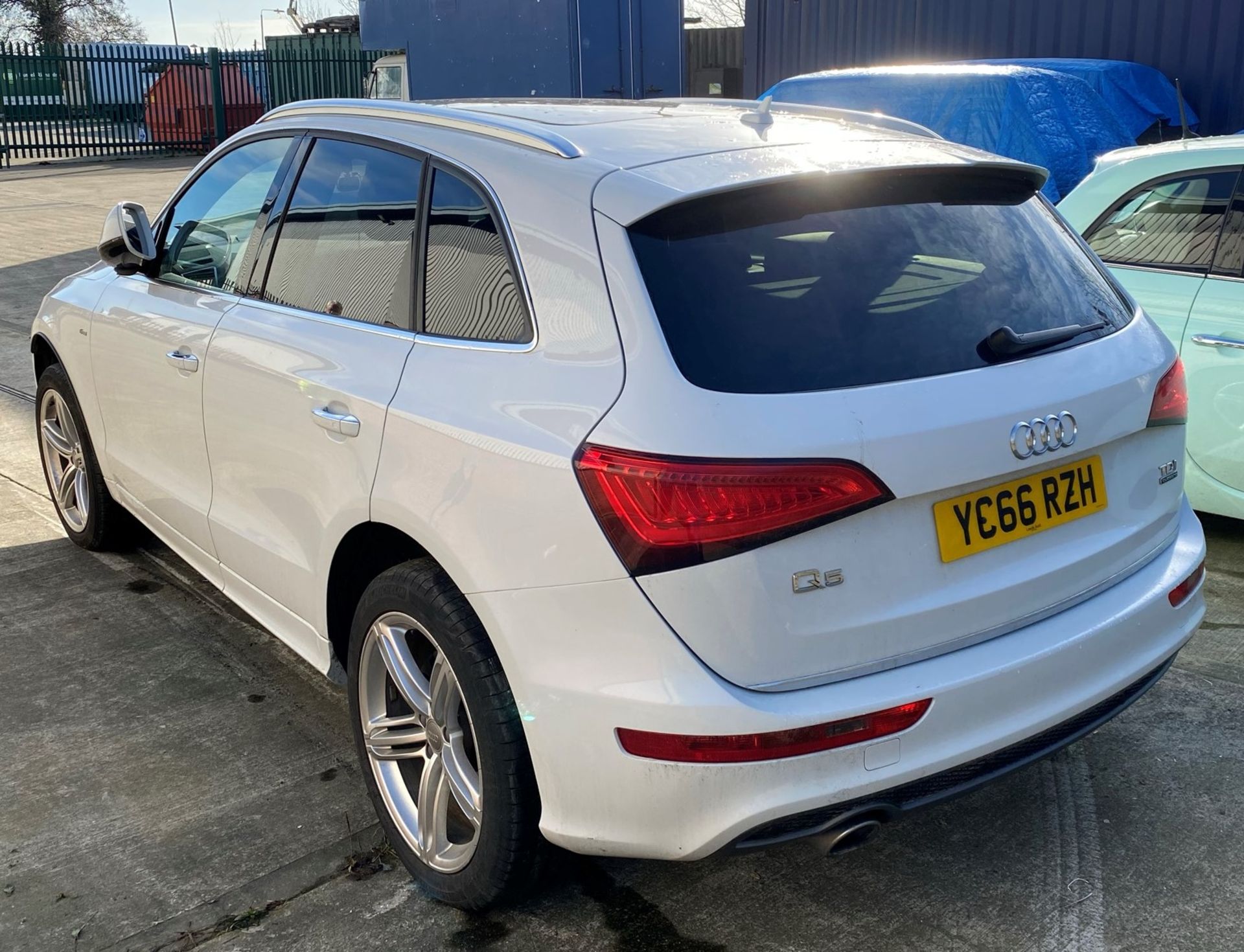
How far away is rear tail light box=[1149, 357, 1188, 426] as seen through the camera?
2727 millimetres

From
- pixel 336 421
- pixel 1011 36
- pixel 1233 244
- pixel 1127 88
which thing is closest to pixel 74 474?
pixel 336 421

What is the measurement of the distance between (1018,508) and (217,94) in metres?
29.4

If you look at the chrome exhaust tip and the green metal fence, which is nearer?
the chrome exhaust tip

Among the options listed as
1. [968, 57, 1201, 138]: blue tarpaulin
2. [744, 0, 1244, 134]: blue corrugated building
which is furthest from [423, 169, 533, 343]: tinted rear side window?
[744, 0, 1244, 134]: blue corrugated building

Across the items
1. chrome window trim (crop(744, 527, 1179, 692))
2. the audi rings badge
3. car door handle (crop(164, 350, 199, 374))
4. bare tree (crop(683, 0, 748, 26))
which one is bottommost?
chrome window trim (crop(744, 527, 1179, 692))

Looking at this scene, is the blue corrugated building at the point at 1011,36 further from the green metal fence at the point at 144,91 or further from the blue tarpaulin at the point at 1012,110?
the green metal fence at the point at 144,91

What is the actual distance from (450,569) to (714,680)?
2.04 feet

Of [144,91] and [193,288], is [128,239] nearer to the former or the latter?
[193,288]

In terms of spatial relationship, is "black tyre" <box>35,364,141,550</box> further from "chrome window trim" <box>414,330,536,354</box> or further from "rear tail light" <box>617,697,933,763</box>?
"rear tail light" <box>617,697,933,763</box>

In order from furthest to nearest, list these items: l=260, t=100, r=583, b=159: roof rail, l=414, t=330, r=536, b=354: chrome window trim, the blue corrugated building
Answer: the blue corrugated building
l=260, t=100, r=583, b=159: roof rail
l=414, t=330, r=536, b=354: chrome window trim

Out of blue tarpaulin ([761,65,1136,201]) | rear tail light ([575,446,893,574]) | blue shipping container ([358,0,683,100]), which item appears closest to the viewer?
rear tail light ([575,446,893,574])

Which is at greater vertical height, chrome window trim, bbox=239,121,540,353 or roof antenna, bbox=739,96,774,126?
roof antenna, bbox=739,96,774,126

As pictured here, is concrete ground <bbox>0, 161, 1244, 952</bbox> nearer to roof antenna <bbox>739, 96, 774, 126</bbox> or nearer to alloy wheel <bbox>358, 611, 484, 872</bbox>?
alloy wheel <bbox>358, 611, 484, 872</bbox>

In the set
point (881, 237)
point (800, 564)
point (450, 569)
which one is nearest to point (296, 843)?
point (450, 569)
